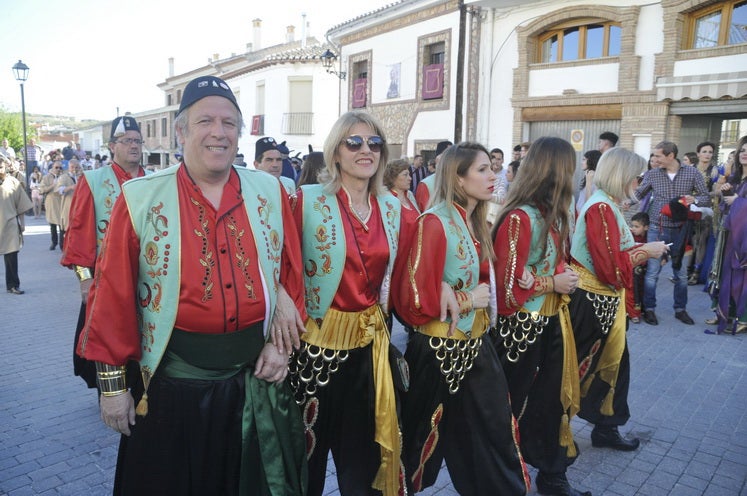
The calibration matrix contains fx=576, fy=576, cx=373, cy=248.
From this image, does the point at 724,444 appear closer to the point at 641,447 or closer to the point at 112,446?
the point at 641,447

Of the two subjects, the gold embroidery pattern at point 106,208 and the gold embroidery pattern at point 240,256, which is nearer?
the gold embroidery pattern at point 240,256

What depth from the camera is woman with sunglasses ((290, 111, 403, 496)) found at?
2.78 m

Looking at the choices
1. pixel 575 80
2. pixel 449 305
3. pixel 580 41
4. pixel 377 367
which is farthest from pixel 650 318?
pixel 580 41

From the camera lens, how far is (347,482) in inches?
112

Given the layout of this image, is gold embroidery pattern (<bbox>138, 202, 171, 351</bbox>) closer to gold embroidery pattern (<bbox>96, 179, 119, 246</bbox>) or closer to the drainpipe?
gold embroidery pattern (<bbox>96, 179, 119, 246</bbox>)

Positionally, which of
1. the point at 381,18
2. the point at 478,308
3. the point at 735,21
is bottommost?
the point at 478,308

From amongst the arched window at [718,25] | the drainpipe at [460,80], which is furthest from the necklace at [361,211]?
the drainpipe at [460,80]

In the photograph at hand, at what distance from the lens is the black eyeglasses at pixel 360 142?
2.87 m

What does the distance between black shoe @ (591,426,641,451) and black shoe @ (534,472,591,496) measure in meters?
0.69

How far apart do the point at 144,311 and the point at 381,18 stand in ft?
61.0

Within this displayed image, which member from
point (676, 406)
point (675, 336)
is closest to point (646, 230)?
point (675, 336)

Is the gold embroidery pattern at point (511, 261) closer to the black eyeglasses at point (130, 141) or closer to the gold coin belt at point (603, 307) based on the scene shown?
the gold coin belt at point (603, 307)

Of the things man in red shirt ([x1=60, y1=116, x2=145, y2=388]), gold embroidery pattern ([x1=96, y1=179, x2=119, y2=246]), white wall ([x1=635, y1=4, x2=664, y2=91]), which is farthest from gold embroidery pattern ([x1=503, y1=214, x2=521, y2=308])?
white wall ([x1=635, y1=4, x2=664, y2=91])

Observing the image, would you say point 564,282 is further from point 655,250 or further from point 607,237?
point 655,250
